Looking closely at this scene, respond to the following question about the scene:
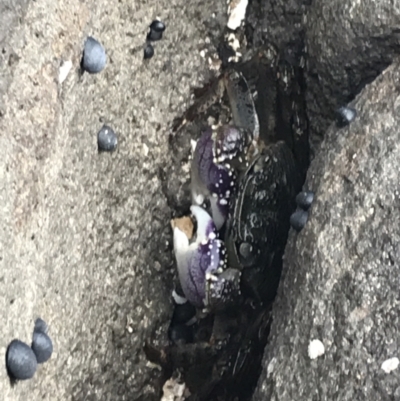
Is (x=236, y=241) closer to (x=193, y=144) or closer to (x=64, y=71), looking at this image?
(x=193, y=144)

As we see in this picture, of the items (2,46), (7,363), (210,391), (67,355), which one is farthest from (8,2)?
(210,391)

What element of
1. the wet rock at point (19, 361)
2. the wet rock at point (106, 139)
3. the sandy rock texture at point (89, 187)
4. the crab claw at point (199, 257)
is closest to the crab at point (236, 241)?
the crab claw at point (199, 257)

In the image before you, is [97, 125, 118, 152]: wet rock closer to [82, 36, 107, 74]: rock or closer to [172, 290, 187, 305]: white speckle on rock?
[82, 36, 107, 74]: rock

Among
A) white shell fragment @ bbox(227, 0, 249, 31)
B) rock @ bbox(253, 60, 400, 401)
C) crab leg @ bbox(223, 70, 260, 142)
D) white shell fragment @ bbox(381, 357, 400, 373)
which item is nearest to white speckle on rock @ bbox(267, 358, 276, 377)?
rock @ bbox(253, 60, 400, 401)

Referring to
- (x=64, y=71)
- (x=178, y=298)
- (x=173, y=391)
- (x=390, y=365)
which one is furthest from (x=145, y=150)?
(x=390, y=365)

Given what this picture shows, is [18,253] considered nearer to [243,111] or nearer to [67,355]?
[67,355]

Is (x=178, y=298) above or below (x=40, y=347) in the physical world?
below
